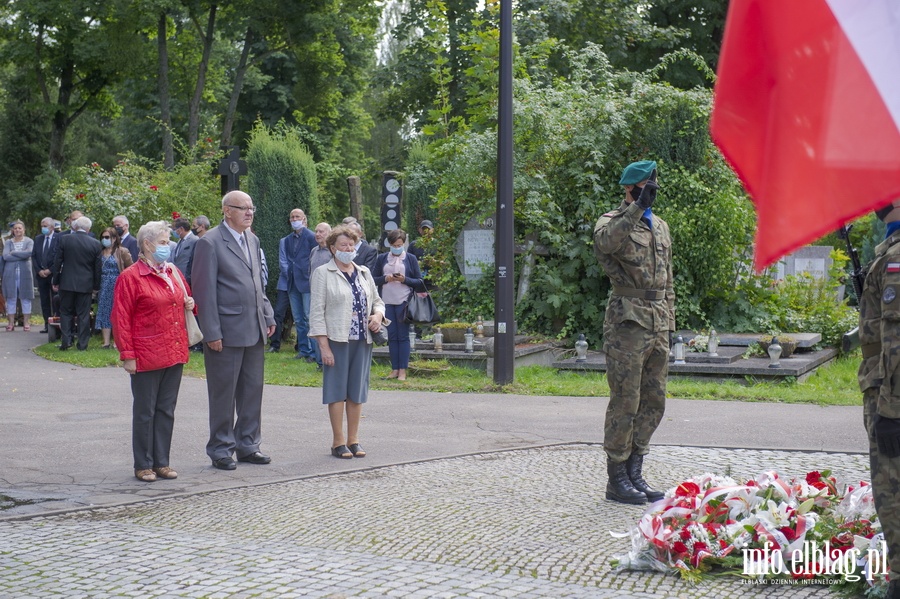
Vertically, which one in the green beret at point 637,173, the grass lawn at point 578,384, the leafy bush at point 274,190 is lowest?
the grass lawn at point 578,384

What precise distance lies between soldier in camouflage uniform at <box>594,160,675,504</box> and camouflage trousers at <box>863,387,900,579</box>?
8.20 feet

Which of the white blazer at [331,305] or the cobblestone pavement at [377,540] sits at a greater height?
the white blazer at [331,305]

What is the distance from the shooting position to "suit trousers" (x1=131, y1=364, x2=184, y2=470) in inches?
317

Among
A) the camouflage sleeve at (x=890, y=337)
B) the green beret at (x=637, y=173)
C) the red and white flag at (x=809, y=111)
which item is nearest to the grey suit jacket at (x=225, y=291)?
the green beret at (x=637, y=173)

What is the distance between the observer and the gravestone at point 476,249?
58.3 ft

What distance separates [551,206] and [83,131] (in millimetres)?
45690

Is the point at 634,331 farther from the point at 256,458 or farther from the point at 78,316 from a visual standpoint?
the point at 78,316

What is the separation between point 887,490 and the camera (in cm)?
450

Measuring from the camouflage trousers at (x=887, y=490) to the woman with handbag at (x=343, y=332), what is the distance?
16.4 ft

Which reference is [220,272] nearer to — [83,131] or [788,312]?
[788,312]

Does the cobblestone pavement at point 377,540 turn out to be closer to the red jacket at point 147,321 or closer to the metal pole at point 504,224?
the red jacket at point 147,321

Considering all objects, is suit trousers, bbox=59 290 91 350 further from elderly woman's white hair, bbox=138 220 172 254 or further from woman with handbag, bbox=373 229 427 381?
elderly woman's white hair, bbox=138 220 172 254

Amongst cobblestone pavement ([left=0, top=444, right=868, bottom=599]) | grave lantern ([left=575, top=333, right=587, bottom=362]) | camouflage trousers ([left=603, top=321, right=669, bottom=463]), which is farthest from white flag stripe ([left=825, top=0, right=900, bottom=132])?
grave lantern ([left=575, top=333, right=587, bottom=362])

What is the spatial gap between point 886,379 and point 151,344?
209 inches
